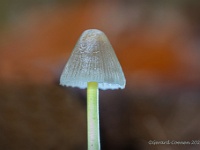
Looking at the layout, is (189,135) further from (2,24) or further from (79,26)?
(2,24)

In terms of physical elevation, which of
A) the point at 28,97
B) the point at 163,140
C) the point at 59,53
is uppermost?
the point at 59,53

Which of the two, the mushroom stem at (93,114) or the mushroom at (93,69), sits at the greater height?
the mushroom at (93,69)

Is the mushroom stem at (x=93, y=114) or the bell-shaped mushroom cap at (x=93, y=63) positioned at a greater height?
the bell-shaped mushroom cap at (x=93, y=63)

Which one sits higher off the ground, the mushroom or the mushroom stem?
the mushroom

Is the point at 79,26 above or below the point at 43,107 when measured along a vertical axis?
above

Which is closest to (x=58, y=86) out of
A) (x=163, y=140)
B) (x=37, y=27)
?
(x=37, y=27)
